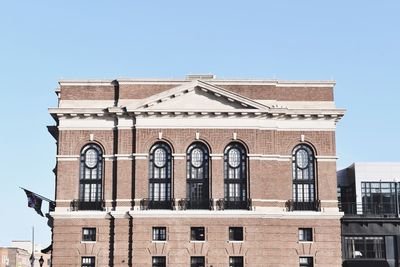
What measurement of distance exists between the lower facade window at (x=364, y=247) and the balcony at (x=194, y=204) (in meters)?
11.7

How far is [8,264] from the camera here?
150000 mm

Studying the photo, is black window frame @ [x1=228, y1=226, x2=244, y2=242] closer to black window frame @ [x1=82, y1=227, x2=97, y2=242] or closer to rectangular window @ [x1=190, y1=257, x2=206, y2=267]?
rectangular window @ [x1=190, y1=257, x2=206, y2=267]

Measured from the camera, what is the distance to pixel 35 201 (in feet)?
186

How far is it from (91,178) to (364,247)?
21.4m


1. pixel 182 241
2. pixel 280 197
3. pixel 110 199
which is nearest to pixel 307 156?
pixel 280 197

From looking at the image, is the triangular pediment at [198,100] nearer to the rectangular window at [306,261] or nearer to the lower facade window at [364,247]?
the rectangular window at [306,261]

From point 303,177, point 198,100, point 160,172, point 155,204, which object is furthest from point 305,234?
point 198,100

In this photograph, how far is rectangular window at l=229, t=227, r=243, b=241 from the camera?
172 ft

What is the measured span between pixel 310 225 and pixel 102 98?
1770 centimetres

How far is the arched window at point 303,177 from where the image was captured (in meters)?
53.8

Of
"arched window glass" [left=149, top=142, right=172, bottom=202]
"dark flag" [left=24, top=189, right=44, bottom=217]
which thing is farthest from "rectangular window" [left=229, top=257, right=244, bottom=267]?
"dark flag" [left=24, top=189, right=44, bottom=217]

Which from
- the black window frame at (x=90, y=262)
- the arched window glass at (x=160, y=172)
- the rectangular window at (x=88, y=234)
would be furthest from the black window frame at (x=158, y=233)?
the black window frame at (x=90, y=262)

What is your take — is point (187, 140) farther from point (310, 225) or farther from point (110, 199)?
point (310, 225)

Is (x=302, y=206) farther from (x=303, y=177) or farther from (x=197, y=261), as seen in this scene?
(x=197, y=261)
